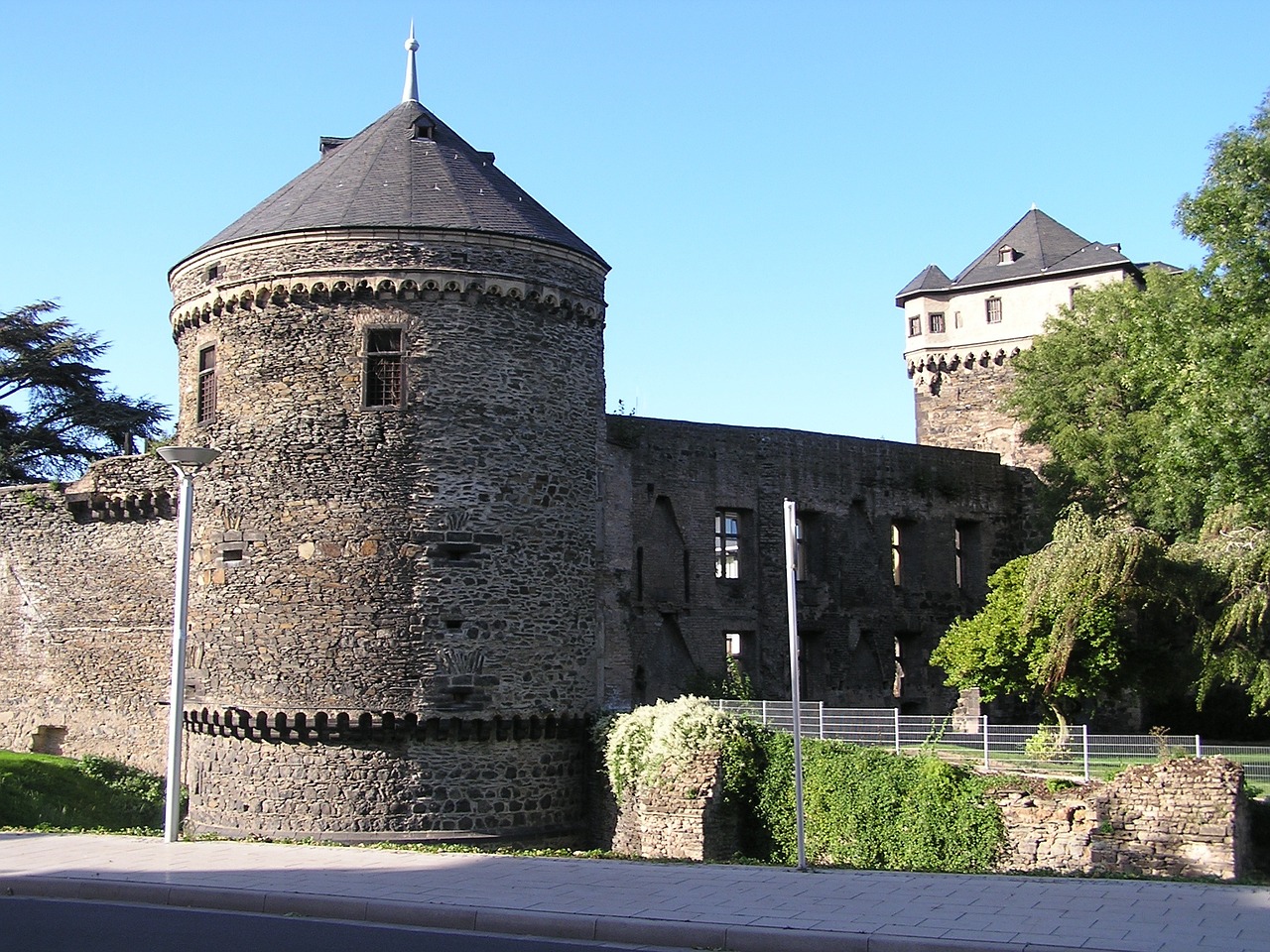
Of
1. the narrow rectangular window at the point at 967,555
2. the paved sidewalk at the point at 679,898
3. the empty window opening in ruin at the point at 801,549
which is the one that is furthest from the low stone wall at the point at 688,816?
the narrow rectangular window at the point at 967,555

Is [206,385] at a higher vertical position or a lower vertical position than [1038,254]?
lower

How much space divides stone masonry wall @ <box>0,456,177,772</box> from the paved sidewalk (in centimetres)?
1180

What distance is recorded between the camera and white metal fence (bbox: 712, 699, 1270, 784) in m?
19.1

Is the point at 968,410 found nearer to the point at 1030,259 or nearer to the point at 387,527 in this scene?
the point at 1030,259

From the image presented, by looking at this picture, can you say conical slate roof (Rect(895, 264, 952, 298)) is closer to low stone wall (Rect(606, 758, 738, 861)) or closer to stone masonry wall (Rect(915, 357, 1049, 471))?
stone masonry wall (Rect(915, 357, 1049, 471))

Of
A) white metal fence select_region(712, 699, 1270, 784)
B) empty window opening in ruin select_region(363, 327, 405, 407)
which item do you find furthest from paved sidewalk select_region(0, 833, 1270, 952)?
empty window opening in ruin select_region(363, 327, 405, 407)

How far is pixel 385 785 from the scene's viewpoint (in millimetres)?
19578

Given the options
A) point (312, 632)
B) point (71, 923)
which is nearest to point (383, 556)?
point (312, 632)

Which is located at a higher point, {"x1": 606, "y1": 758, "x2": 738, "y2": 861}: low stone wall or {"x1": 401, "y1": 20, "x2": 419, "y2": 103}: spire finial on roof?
{"x1": 401, "y1": 20, "x2": 419, "y2": 103}: spire finial on roof

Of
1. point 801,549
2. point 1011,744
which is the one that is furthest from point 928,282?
point 1011,744

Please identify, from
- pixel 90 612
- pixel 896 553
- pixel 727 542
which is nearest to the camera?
pixel 90 612

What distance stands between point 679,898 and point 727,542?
17440 millimetres

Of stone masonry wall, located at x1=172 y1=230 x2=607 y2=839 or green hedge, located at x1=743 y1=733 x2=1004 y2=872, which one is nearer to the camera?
green hedge, located at x1=743 y1=733 x2=1004 y2=872

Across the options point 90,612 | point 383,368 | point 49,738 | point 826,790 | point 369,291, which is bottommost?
point 826,790
